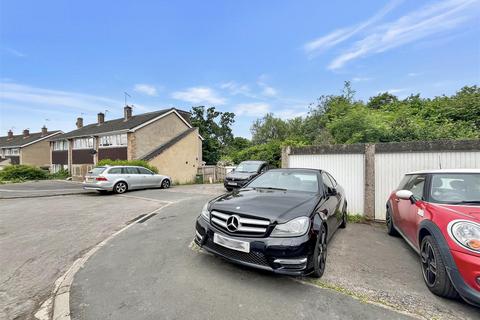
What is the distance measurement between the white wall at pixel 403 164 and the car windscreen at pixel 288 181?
9.80ft

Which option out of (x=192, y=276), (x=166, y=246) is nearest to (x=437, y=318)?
(x=192, y=276)

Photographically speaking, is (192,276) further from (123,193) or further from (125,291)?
(123,193)

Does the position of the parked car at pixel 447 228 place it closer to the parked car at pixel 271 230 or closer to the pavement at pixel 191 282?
the pavement at pixel 191 282

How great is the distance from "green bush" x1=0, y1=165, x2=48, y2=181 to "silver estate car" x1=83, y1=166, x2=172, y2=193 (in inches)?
754

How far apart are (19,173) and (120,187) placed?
20.8 m

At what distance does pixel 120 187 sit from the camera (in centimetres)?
1193

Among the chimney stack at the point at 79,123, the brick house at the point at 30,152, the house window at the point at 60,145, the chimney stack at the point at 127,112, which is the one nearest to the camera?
the chimney stack at the point at 127,112

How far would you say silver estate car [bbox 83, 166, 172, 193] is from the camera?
37.3 ft

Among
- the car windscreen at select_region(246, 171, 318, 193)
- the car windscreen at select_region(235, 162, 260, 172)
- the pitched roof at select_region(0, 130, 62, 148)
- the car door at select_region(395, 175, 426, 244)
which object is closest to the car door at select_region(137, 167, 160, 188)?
the car windscreen at select_region(235, 162, 260, 172)

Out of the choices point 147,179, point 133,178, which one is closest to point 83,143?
point 147,179

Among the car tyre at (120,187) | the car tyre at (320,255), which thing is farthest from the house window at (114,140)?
the car tyre at (320,255)

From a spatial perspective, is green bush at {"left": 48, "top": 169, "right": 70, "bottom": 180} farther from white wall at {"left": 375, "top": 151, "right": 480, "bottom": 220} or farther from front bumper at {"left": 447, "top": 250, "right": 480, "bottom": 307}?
front bumper at {"left": 447, "top": 250, "right": 480, "bottom": 307}

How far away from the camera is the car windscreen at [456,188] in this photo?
10.1ft

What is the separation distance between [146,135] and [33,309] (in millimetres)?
20706
